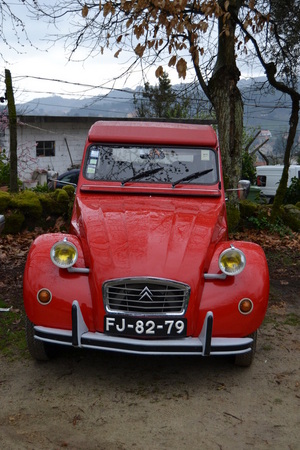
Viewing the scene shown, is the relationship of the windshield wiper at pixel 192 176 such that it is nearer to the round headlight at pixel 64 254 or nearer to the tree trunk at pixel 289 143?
the round headlight at pixel 64 254

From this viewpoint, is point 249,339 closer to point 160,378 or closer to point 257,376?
point 257,376

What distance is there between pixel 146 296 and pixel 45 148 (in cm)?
2523

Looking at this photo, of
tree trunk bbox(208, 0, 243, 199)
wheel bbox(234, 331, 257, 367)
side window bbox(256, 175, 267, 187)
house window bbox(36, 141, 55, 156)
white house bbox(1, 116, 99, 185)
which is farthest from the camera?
house window bbox(36, 141, 55, 156)

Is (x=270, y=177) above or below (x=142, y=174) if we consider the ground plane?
below

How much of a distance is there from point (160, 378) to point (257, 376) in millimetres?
781

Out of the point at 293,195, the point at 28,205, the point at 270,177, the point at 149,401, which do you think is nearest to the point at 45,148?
the point at 270,177

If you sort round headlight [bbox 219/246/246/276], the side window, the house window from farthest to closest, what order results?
the house window → the side window → round headlight [bbox 219/246/246/276]

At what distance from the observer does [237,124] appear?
10.5 metres

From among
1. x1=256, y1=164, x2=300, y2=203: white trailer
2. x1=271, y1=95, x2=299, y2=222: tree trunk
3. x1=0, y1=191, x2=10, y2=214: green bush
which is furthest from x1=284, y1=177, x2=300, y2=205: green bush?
x1=256, y1=164, x2=300, y2=203: white trailer

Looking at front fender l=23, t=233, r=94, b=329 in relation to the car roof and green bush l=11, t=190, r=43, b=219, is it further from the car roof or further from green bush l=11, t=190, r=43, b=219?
green bush l=11, t=190, r=43, b=219

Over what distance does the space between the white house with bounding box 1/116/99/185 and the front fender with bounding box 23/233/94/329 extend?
2235 cm

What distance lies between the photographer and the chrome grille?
413cm

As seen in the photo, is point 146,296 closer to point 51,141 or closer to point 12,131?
point 12,131

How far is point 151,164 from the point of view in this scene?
5.76m
